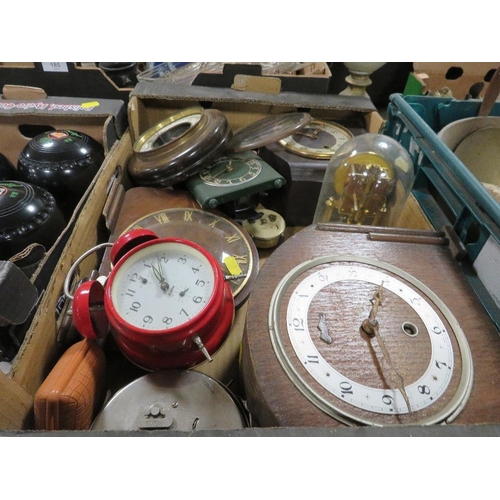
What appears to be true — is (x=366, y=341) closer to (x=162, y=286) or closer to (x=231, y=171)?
(x=162, y=286)

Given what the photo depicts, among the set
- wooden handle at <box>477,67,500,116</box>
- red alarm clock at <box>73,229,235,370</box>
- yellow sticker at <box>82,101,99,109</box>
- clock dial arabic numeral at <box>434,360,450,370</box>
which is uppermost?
wooden handle at <box>477,67,500,116</box>

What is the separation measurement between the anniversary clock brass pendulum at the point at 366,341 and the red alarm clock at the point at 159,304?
0.15 metres

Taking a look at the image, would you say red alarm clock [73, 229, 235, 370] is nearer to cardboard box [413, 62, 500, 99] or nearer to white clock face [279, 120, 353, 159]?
white clock face [279, 120, 353, 159]

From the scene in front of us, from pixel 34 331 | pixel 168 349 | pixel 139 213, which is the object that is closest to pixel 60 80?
pixel 139 213

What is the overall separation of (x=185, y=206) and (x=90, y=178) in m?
0.34

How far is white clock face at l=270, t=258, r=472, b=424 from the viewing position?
0.55 m

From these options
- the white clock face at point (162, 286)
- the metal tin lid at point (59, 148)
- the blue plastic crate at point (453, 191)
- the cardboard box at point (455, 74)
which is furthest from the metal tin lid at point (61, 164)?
the cardboard box at point (455, 74)

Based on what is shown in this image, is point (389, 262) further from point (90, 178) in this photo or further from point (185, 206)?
point (90, 178)

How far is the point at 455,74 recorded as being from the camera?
74.5 inches

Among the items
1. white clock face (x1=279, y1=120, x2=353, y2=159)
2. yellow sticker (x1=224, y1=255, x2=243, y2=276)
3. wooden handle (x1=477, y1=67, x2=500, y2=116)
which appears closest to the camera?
yellow sticker (x1=224, y1=255, x2=243, y2=276)

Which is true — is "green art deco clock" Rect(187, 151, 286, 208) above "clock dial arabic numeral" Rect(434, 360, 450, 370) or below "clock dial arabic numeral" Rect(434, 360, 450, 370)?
below

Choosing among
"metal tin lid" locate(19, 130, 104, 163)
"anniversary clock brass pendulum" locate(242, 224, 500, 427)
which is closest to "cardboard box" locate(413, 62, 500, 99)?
"anniversary clock brass pendulum" locate(242, 224, 500, 427)

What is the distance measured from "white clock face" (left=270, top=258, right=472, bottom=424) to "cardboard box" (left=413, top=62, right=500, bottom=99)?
62.7 inches

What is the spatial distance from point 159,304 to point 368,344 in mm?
434
